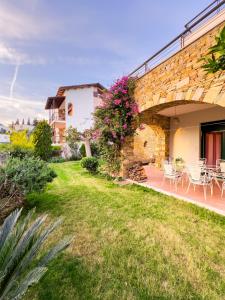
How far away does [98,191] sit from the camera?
6.20m

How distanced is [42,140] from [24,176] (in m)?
11.0

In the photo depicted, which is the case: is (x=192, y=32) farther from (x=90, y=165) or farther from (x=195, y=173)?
(x=90, y=165)

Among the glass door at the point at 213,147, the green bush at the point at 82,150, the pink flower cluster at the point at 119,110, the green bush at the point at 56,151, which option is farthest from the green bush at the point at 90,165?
the green bush at the point at 56,151

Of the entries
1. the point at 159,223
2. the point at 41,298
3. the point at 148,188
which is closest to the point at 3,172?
the point at 41,298

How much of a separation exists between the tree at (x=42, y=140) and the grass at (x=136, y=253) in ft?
32.9

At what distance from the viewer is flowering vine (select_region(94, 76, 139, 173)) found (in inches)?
294

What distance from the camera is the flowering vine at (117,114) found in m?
7.46

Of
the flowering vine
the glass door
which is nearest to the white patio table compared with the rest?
the glass door

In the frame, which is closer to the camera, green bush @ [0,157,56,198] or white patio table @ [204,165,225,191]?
green bush @ [0,157,56,198]

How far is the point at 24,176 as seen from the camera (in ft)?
13.5

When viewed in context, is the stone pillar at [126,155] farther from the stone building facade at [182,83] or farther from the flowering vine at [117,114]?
the flowering vine at [117,114]

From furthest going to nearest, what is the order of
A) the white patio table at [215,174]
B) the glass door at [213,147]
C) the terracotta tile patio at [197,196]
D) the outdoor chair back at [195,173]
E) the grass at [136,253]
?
1. the glass door at [213,147]
2. the white patio table at [215,174]
3. the outdoor chair back at [195,173]
4. the terracotta tile patio at [197,196]
5. the grass at [136,253]

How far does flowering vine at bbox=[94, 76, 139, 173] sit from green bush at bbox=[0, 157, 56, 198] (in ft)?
12.0

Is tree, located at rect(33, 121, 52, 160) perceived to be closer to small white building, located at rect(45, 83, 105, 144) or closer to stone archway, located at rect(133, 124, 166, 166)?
small white building, located at rect(45, 83, 105, 144)
